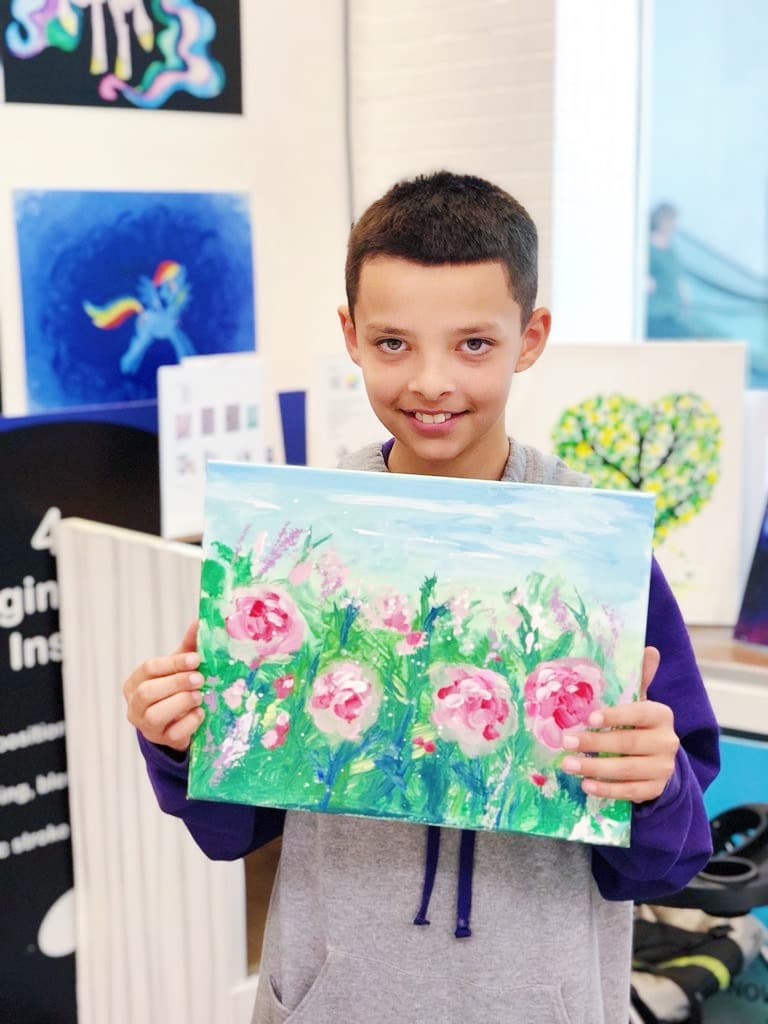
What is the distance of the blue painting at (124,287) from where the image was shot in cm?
226

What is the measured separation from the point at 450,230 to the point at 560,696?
0.39 m

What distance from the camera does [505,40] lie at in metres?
2.72

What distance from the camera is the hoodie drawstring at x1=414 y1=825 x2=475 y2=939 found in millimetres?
1041

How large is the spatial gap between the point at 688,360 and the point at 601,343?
0.17 metres

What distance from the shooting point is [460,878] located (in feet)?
3.43

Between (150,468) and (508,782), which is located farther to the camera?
(150,468)

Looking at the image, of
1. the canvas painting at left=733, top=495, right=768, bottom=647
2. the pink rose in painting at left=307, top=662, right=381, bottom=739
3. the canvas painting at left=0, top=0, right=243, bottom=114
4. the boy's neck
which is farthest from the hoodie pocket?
the canvas painting at left=0, top=0, right=243, bottom=114

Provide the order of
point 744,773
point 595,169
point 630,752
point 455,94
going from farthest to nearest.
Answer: point 595,169, point 455,94, point 744,773, point 630,752

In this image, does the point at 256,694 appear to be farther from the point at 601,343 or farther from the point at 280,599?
the point at 601,343

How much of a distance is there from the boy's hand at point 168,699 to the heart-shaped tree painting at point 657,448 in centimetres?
142

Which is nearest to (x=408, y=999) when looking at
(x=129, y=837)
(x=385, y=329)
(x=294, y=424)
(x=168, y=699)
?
(x=168, y=699)

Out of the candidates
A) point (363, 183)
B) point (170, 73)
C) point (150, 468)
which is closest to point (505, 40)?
point (363, 183)

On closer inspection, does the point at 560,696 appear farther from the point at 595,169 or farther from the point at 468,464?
the point at 595,169

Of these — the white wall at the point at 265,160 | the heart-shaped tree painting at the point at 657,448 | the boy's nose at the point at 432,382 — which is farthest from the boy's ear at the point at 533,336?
the white wall at the point at 265,160
